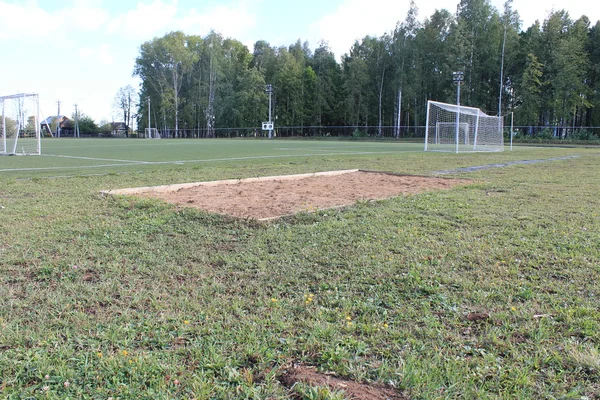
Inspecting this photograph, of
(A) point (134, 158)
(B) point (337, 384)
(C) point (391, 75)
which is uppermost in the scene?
(C) point (391, 75)

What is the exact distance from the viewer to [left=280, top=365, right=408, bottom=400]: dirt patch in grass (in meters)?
1.97

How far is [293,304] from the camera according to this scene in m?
2.90

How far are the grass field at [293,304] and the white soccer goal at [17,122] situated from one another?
14.6 meters

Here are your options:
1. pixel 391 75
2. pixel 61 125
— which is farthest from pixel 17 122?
pixel 61 125

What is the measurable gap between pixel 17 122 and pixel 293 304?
20.0 metres

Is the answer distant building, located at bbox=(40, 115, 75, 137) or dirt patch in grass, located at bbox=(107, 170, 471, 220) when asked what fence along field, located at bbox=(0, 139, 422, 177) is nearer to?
dirt patch in grass, located at bbox=(107, 170, 471, 220)

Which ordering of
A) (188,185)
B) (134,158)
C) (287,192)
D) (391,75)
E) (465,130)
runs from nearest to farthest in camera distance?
1. (287,192)
2. (188,185)
3. (134,158)
4. (465,130)
5. (391,75)

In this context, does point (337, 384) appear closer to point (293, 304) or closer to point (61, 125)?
point (293, 304)

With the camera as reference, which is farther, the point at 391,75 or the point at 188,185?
the point at 391,75

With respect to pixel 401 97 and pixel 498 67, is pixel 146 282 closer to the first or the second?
pixel 498 67

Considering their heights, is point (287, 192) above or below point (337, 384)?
above

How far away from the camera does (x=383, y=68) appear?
186 feet

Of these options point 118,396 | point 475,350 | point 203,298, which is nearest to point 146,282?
point 203,298

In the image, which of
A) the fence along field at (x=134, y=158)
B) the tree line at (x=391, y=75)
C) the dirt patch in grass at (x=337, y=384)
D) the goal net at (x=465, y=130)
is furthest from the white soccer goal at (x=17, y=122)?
the tree line at (x=391, y=75)
